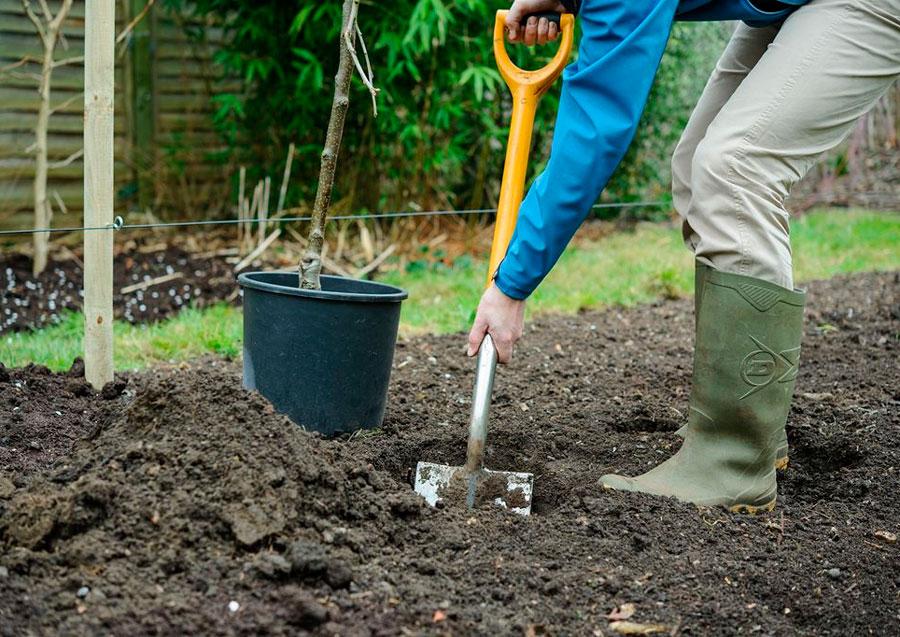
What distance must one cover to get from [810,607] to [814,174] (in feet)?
27.7

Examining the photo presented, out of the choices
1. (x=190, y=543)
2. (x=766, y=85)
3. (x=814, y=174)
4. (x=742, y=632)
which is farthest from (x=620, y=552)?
(x=814, y=174)

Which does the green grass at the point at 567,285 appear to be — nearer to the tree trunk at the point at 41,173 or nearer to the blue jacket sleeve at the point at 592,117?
the tree trunk at the point at 41,173

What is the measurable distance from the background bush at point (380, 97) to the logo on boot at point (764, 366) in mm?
3465

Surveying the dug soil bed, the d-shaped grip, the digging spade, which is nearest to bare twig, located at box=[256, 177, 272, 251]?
the dug soil bed

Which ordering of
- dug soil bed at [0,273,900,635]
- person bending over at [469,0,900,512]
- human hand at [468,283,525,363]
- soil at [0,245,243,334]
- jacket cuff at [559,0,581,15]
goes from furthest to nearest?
soil at [0,245,243,334] < jacket cuff at [559,0,581,15] < human hand at [468,283,525,363] < person bending over at [469,0,900,512] < dug soil bed at [0,273,900,635]

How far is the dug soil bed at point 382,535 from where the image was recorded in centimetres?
173

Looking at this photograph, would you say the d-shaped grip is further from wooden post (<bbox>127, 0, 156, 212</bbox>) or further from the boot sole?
wooden post (<bbox>127, 0, 156, 212</bbox>)

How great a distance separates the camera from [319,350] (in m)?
2.62

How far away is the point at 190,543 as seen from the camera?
186cm

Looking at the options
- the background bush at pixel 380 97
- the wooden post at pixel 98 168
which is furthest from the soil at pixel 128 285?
the wooden post at pixel 98 168

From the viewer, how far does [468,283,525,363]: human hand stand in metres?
2.29

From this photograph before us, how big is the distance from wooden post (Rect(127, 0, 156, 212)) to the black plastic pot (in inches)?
165

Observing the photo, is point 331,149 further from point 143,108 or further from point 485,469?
point 143,108

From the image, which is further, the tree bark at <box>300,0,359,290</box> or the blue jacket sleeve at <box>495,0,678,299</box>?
the tree bark at <box>300,0,359,290</box>
